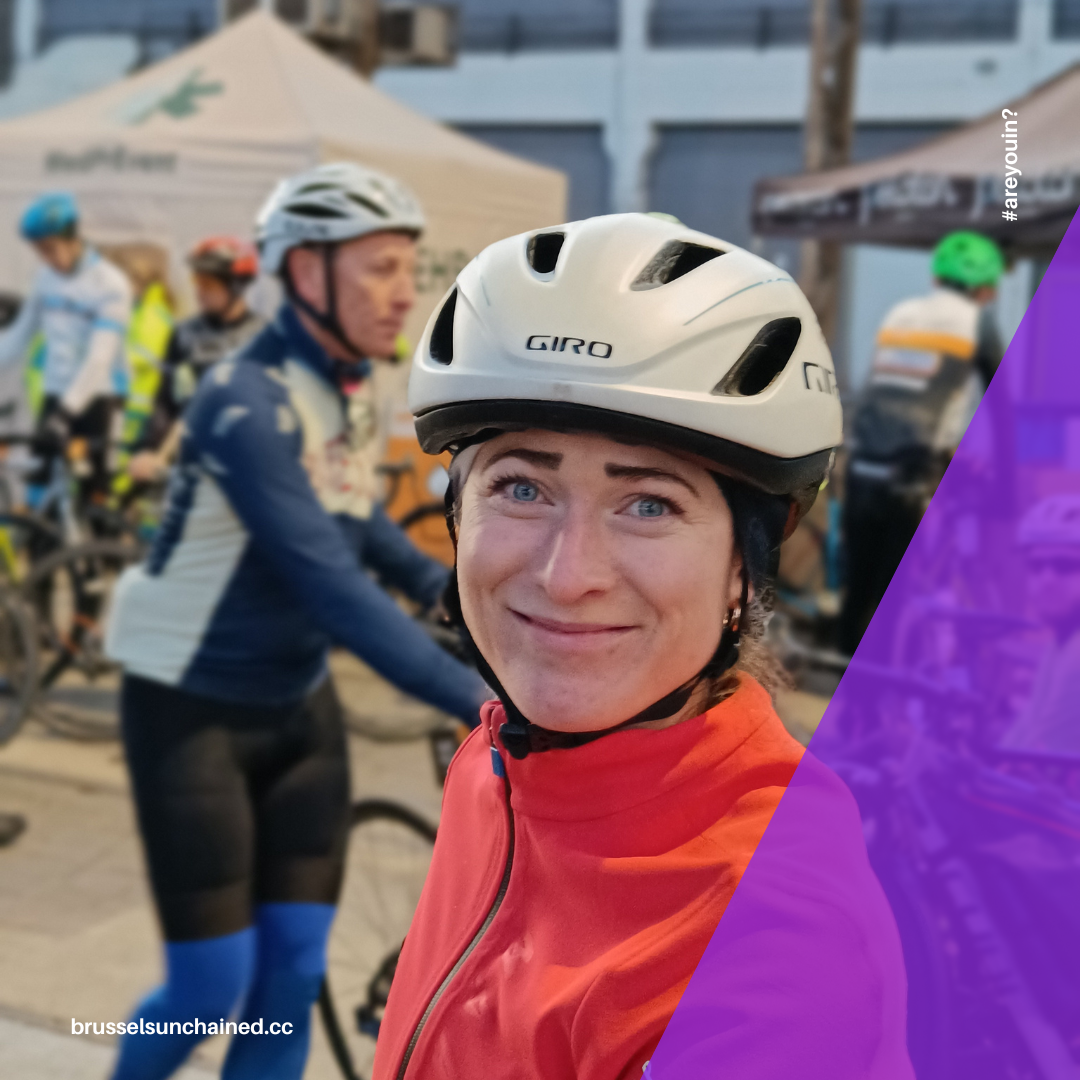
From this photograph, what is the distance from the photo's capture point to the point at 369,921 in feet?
12.9

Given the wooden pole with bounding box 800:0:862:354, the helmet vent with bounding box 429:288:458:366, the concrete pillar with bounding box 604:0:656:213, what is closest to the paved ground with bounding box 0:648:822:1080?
the helmet vent with bounding box 429:288:458:366

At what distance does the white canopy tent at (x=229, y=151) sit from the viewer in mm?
8750

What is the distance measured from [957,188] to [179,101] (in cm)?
505

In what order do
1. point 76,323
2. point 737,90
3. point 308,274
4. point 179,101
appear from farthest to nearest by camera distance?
point 737,90, point 179,101, point 76,323, point 308,274

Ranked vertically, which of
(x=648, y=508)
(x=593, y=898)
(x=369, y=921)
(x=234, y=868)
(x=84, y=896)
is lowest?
(x=84, y=896)

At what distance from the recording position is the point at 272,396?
2791 millimetres

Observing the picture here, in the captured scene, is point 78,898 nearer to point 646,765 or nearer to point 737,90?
point 646,765

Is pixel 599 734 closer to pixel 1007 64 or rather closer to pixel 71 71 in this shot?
pixel 1007 64

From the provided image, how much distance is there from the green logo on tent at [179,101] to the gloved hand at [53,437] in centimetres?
250

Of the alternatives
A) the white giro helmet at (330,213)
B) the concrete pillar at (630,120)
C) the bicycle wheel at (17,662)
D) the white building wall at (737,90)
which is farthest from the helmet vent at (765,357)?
the concrete pillar at (630,120)

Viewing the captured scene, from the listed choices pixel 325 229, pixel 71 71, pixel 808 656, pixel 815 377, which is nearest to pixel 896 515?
pixel 808 656

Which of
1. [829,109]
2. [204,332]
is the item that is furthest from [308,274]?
[829,109]

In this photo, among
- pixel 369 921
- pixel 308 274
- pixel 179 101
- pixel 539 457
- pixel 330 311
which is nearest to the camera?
pixel 539 457
